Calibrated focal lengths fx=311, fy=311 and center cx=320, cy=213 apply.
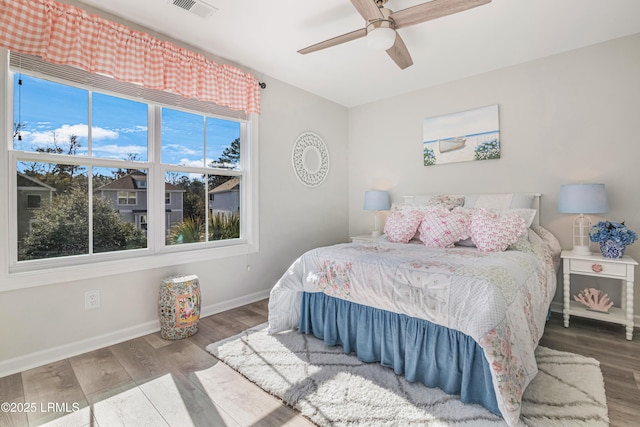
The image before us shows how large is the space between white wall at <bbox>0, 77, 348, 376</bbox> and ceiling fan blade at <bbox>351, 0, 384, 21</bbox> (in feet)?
5.83

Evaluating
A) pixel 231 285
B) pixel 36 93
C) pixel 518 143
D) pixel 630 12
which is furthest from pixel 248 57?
pixel 630 12

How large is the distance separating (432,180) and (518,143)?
975 millimetres

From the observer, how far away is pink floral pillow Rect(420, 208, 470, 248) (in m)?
2.74

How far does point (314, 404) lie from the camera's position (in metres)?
1.70

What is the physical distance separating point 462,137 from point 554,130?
0.86 m

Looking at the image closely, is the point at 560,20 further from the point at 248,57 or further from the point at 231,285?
the point at 231,285

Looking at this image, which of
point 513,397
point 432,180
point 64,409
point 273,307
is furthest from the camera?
point 432,180

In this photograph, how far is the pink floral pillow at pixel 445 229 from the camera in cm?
274

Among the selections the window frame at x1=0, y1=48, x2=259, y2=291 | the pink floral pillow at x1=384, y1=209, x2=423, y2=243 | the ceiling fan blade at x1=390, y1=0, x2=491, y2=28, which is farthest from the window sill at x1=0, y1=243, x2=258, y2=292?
the ceiling fan blade at x1=390, y1=0, x2=491, y2=28

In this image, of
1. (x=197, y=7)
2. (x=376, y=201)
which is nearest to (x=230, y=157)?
(x=197, y=7)

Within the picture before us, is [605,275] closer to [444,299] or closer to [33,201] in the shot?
[444,299]

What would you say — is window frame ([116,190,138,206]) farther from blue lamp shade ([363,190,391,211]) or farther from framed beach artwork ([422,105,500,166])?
framed beach artwork ([422,105,500,166])

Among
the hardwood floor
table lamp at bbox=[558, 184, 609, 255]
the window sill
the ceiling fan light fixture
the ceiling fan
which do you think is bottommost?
the hardwood floor

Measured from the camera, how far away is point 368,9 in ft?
6.41
